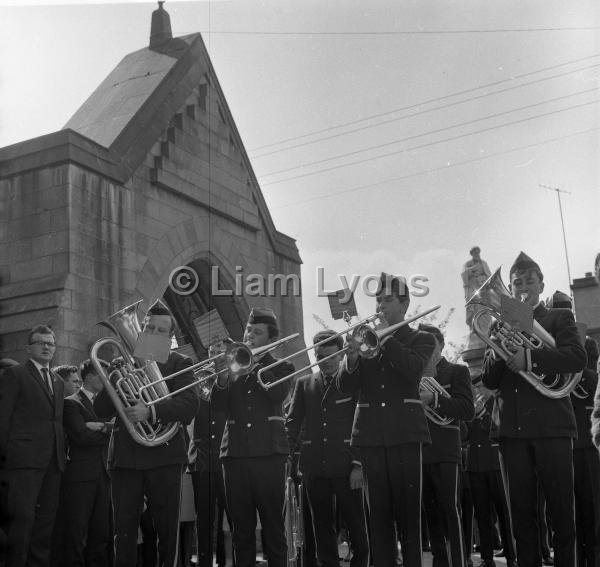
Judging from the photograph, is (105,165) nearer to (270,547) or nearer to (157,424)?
(157,424)

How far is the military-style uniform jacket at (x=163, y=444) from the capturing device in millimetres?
6027

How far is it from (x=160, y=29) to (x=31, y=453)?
9173mm

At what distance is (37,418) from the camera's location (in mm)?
6902

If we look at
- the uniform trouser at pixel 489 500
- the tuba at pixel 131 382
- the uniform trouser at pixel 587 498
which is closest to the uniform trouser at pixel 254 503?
the tuba at pixel 131 382

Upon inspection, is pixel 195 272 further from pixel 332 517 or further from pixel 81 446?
pixel 332 517

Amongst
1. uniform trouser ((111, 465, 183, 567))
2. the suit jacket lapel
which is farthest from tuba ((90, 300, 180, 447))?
the suit jacket lapel

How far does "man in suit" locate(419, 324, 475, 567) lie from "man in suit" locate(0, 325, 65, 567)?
308cm

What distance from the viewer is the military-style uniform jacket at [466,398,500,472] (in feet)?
29.7

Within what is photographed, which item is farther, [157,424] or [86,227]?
[86,227]

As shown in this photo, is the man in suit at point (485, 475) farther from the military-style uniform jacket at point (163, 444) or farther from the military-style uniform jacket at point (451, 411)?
the military-style uniform jacket at point (163, 444)

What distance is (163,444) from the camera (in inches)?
241


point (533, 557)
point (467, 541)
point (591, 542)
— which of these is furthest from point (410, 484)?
point (467, 541)

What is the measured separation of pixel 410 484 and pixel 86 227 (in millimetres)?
6915

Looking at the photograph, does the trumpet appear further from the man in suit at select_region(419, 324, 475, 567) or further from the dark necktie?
the dark necktie
